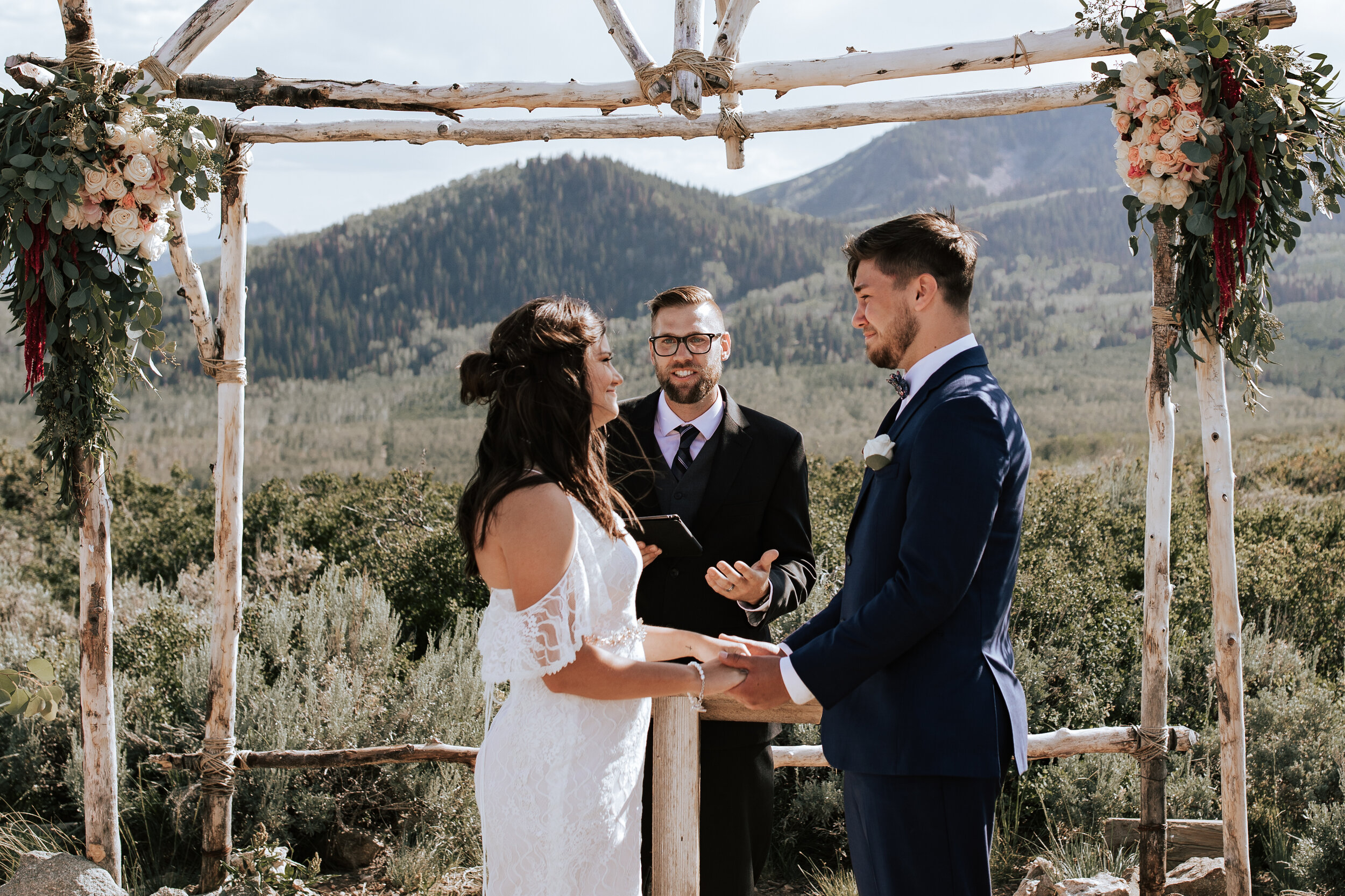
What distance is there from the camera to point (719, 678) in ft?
7.42

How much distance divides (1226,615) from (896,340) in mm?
1986

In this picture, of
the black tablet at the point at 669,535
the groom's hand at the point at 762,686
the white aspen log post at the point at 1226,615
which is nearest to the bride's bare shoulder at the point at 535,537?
the groom's hand at the point at 762,686

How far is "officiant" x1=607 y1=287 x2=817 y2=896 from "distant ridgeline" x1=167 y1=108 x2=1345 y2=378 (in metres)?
37.3

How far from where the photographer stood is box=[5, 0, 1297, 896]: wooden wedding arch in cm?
342

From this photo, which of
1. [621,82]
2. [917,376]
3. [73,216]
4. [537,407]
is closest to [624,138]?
[621,82]

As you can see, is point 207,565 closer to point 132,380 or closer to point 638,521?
point 132,380

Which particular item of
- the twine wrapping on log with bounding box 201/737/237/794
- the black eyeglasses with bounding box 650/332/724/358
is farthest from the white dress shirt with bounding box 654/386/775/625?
the twine wrapping on log with bounding box 201/737/237/794

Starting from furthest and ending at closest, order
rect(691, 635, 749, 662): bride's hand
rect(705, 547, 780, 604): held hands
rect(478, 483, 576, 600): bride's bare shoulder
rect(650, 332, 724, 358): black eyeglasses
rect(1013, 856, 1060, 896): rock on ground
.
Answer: rect(1013, 856, 1060, 896): rock on ground, rect(650, 332, 724, 358): black eyeglasses, rect(705, 547, 780, 604): held hands, rect(691, 635, 749, 662): bride's hand, rect(478, 483, 576, 600): bride's bare shoulder

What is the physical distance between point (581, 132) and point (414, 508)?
598 cm

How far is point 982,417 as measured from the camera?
207cm

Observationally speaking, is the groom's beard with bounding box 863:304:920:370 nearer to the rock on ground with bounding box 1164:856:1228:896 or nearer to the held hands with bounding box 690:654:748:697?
the held hands with bounding box 690:654:748:697

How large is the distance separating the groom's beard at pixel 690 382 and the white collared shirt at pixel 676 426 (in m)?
0.05

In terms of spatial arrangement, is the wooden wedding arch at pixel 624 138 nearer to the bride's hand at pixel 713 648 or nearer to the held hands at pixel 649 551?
the held hands at pixel 649 551

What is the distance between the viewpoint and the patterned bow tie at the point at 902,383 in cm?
231
